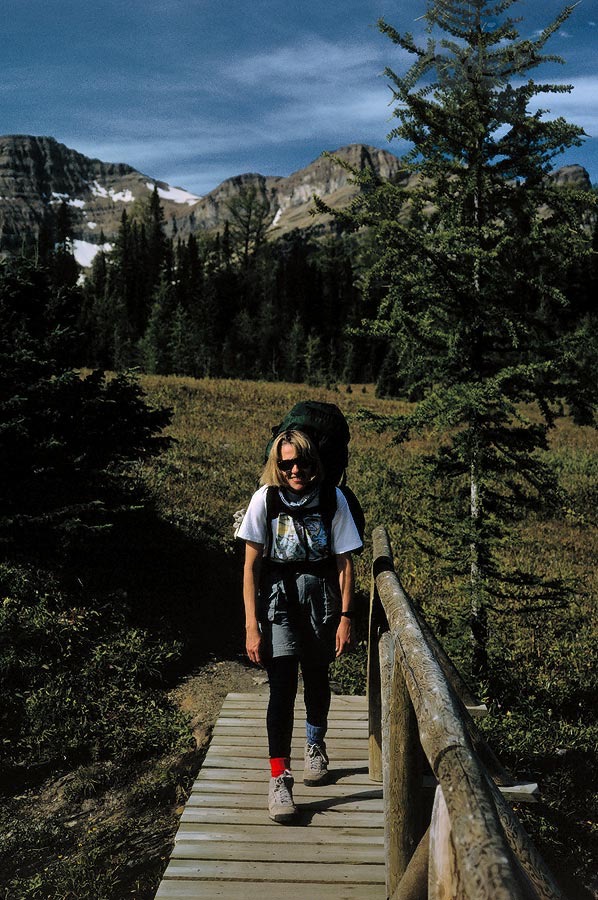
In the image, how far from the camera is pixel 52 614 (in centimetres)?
783

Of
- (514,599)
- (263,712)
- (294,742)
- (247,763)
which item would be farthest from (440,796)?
(514,599)

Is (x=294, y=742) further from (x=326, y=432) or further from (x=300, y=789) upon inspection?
(x=326, y=432)

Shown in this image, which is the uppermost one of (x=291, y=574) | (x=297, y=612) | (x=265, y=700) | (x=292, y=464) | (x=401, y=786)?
(x=292, y=464)

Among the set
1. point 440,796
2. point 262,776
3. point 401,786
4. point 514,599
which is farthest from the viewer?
point 514,599

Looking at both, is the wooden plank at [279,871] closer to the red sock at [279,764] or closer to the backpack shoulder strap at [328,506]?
the red sock at [279,764]

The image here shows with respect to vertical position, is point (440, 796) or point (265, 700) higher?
point (440, 796)

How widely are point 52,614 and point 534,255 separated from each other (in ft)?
22.0

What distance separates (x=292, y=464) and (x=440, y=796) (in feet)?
7.46

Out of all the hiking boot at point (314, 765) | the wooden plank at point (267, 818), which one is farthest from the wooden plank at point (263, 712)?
the wooden plank at point (267, 818)

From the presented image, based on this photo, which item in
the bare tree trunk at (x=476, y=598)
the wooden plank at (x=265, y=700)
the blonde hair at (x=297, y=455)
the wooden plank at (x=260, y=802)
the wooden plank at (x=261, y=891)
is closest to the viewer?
the wooden plank at (x=261, y=891)

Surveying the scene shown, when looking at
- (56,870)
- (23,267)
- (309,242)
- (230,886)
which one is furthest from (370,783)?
(309,242)

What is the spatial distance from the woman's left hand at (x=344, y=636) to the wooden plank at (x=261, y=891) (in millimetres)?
1129

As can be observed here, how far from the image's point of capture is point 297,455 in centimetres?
384

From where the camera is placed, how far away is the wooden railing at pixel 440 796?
51.1 inches
